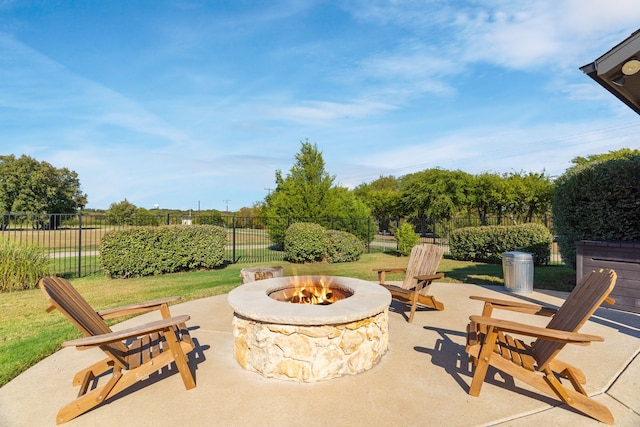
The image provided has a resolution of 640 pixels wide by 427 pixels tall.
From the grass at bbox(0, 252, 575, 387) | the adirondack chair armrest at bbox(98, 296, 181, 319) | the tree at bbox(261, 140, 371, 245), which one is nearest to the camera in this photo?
the adirondack chair armrest at bbox(98, 296, 181, 319)

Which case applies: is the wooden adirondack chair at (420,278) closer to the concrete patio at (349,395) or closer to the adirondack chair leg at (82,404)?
the concrete patio at (349,395)

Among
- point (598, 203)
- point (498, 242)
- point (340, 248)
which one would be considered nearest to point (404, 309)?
point (598, 203)

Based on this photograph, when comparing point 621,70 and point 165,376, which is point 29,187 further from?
point 621,70

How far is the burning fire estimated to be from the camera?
4.27 meters

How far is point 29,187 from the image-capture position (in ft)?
133

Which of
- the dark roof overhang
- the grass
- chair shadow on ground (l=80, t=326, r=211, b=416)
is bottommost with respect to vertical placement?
the grass

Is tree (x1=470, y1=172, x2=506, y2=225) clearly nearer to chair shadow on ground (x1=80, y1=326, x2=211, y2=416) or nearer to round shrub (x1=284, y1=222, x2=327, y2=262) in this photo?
round shrub (x1=284, y1=222, x2=327, y2=262)

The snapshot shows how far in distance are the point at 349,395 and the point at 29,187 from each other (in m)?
52.2

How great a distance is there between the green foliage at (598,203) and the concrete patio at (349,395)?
356 cm

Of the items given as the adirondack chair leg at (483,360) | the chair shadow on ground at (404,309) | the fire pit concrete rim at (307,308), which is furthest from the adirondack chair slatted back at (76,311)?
the chair shadow on ground at (404,309)

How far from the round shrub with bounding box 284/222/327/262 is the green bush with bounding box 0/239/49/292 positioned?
24.3ft

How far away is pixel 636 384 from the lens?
292 centimetres

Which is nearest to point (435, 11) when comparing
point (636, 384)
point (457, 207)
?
point (636, 384)

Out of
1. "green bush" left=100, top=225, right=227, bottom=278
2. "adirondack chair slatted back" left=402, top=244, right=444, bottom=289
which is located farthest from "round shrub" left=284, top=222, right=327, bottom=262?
"adirondack chair slatted back" left=402, top=244, right=444, bottom=289
